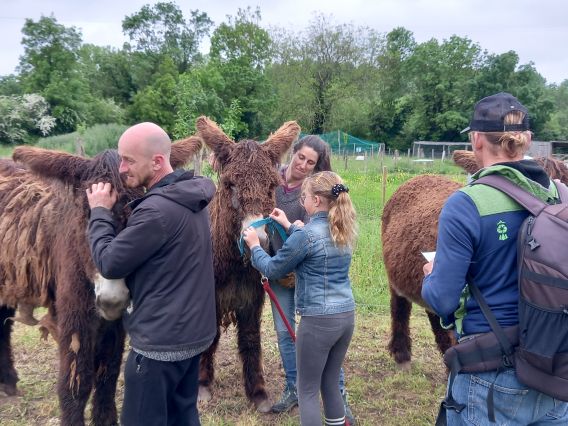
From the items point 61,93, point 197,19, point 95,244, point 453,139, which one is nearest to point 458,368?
point 95,244

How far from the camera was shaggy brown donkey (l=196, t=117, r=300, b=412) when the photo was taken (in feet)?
11.3

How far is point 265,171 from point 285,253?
850 mm

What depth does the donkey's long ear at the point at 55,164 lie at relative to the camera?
9.44ft

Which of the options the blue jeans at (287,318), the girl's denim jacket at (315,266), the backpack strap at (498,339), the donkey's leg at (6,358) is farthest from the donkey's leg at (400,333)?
the donkey's leg at (6,358)

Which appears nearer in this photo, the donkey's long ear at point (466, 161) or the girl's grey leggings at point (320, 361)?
the girl's grey leggings at point (320, 361)

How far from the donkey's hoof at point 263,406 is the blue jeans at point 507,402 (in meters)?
2.38

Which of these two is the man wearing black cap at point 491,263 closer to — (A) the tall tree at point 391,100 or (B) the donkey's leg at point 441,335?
(B) the donkey's leg at point 441,335

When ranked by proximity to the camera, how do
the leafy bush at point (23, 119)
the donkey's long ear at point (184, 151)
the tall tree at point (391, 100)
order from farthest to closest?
the tall tree at point (391, 100)
the leafy bush at point (23, 119)
the donkey's long ear at point (184, 151)

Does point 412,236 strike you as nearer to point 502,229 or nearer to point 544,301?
point 502,229

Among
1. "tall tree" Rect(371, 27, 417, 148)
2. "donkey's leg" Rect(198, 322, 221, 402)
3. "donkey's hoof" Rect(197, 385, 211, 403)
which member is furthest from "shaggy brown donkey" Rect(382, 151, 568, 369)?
"tall tree" Rect(371, 27, 417, 148)

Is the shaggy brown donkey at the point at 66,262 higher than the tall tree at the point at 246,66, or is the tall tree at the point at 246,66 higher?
the tall tree at the point at 246,66

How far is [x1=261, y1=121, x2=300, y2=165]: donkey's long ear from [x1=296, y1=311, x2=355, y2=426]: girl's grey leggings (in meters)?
1.38

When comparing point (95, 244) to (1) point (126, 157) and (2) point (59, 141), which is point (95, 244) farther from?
(2) point (59, 141)

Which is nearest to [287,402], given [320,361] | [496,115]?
[320,361]
